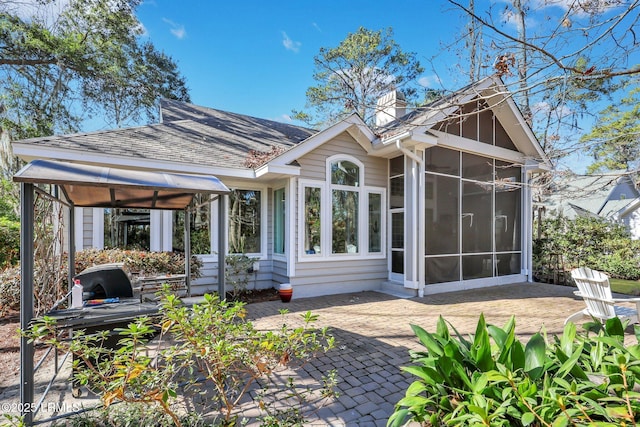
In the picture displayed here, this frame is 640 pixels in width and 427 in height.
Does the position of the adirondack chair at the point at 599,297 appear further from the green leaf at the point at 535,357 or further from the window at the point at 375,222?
the window at the point at 375,222

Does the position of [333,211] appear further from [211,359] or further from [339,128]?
[211,359]

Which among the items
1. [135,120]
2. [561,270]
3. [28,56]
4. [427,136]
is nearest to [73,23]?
[28,56]

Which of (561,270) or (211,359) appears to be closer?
(211,359)

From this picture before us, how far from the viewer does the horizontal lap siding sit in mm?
7359

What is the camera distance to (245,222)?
805cm

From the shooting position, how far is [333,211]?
25.3 ft

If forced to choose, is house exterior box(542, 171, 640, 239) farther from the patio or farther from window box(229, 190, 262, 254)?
window box(229, 190, 262, 254)

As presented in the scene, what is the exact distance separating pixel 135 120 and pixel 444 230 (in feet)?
59.2

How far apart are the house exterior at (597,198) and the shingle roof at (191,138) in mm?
6431

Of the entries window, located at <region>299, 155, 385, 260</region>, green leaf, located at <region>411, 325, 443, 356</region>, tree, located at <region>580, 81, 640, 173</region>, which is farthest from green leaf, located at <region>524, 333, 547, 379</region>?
window, located at <region>299, 155, 385, 260</region>

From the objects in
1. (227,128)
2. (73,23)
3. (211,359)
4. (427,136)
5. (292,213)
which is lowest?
(211,359)

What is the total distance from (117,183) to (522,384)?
3558 millimetres

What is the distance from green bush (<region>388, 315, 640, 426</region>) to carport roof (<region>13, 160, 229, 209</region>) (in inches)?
113

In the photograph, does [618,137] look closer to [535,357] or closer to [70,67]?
Answer: [535,357]
